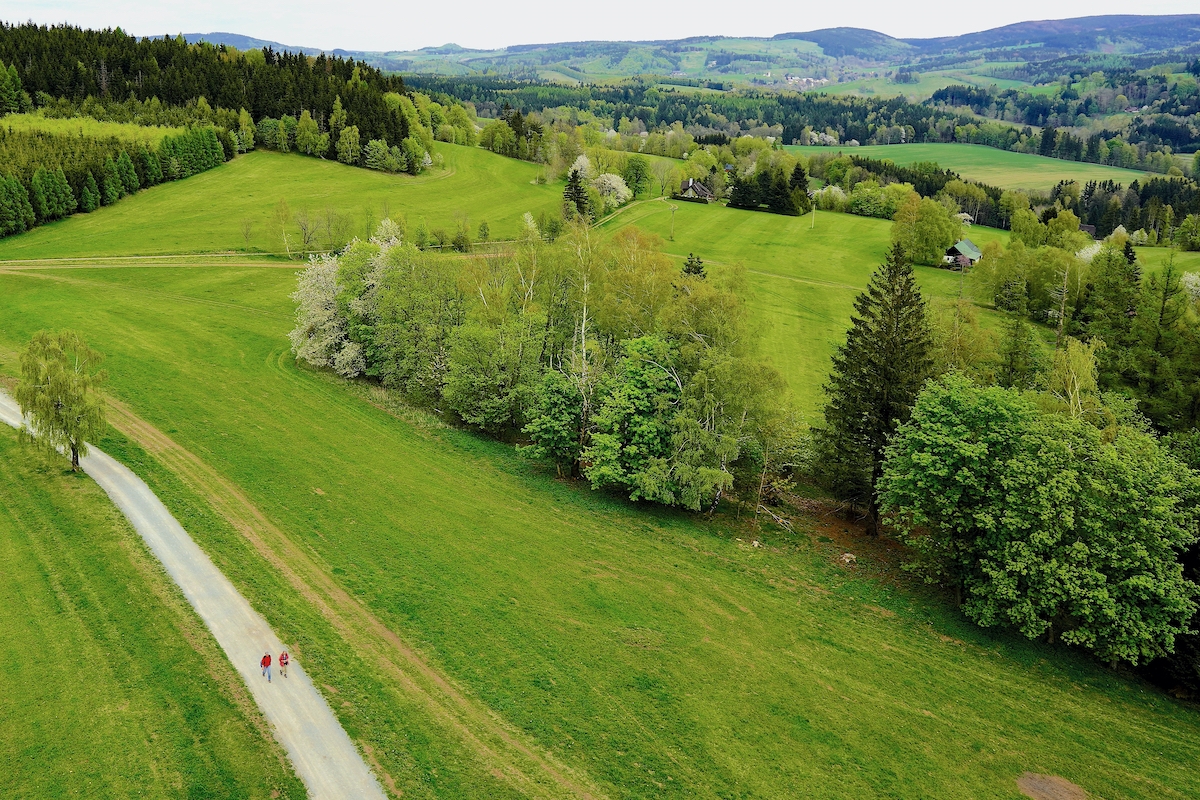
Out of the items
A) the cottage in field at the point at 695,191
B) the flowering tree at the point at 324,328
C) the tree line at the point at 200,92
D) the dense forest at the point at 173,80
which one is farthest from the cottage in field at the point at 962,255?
the dense forest at the point at 173,80

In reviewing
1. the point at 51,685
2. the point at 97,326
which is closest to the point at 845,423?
the point at 51,685

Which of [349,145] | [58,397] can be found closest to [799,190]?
[349,145]

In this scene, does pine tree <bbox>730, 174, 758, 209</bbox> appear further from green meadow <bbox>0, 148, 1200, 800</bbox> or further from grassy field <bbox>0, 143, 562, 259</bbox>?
green meadow <bbox>0, 148, 1200, 800</bbox>

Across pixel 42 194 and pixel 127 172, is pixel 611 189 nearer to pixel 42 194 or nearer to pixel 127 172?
pixel 127 172

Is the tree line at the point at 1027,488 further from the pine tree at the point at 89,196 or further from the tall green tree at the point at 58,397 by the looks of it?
the pine tree at the point at 89,196

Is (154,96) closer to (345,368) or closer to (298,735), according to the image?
(345,368)

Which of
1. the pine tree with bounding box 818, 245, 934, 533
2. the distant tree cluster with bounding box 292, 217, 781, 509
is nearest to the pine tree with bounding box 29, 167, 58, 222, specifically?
the distant tree cluster with bounding box 292, 217, 781, 509
